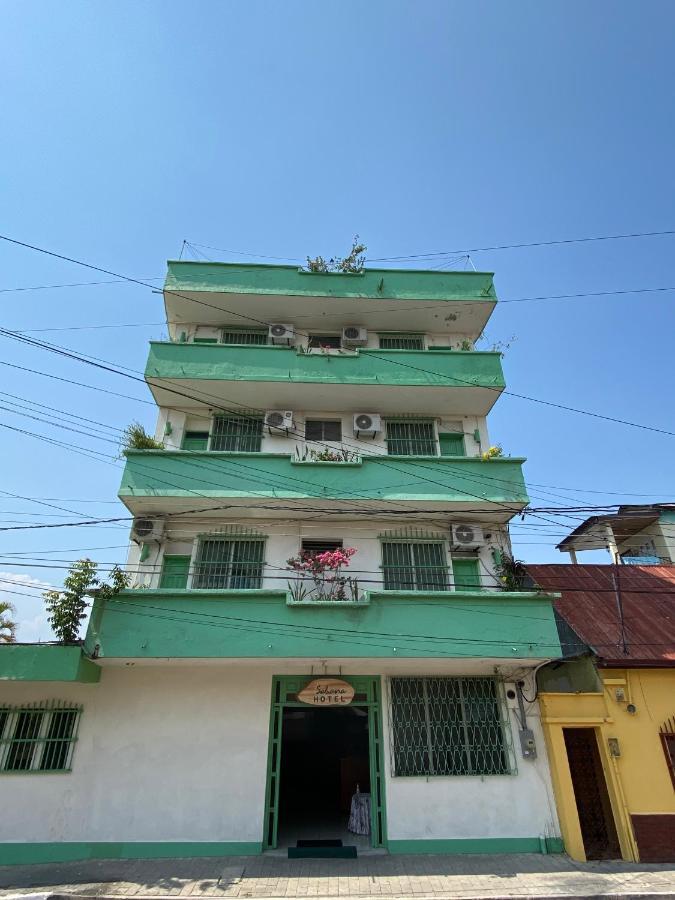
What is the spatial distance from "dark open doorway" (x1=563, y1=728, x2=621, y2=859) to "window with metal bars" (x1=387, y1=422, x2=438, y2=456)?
7020 millimetres

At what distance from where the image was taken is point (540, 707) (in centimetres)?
1001

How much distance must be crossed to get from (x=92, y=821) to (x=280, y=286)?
41.9ft

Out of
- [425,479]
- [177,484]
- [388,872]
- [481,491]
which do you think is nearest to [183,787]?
[388,872]

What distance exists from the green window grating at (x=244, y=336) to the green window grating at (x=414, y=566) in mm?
7152

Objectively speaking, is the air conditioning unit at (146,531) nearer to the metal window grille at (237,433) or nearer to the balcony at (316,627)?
the balcony at (316,627)

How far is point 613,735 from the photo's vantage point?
30.9 feet

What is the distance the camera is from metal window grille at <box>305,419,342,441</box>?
13.4 metres

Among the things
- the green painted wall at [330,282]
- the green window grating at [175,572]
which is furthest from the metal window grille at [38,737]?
the green painted wall at [330,282]

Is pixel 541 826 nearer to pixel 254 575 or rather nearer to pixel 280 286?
pixel 254 575

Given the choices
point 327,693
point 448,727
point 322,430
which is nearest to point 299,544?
A: point 327,693

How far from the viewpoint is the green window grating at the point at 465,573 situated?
11.4m

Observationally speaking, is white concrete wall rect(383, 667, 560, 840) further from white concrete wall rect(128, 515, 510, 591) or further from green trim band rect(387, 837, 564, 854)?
white concrete wall rect(128, 515, 510, 591)

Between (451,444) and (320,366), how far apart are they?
4.19m

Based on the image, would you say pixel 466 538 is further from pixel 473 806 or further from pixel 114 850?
pixel 114 850
